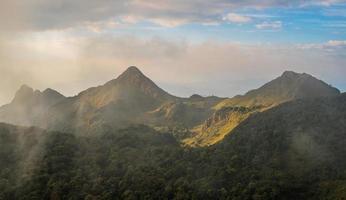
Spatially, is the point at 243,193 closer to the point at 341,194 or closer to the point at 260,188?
the point at 260,188

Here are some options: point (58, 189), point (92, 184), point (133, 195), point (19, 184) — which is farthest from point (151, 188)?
point (19, 184)

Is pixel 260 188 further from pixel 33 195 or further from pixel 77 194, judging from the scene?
pixel 33 195

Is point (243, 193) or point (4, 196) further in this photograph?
point (243, 193)

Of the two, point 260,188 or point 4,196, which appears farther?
point 260,188

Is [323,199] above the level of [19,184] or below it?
below

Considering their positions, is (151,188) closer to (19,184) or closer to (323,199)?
(19,184)

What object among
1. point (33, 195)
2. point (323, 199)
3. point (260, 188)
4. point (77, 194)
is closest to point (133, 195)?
point (77, 194)

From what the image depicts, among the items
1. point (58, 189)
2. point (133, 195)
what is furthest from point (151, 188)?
point (58, 189)
